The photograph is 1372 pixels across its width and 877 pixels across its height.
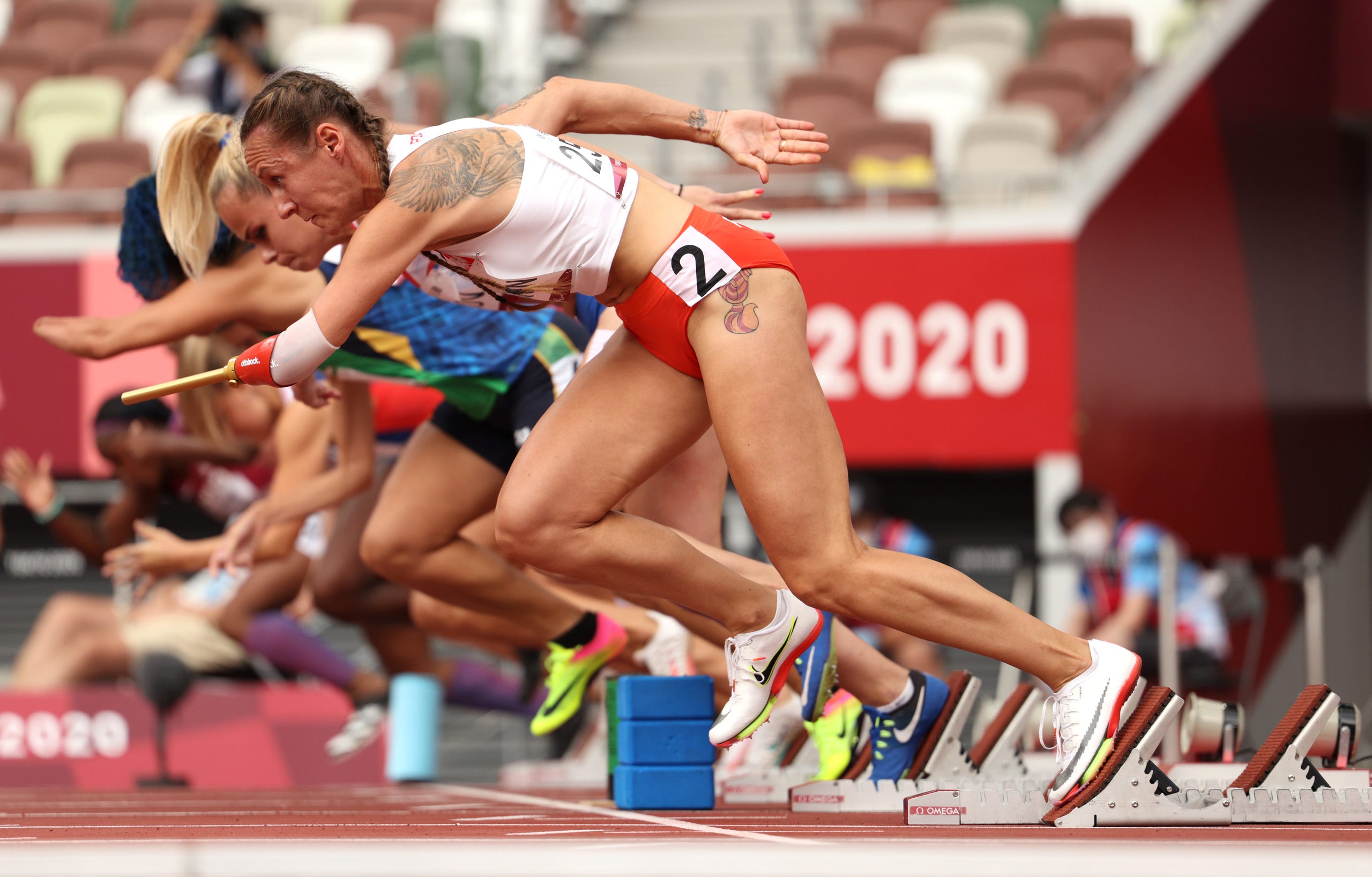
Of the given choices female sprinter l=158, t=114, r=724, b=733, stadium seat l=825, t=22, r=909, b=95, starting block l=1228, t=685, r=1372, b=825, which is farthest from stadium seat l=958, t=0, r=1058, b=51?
starting block l=1228, t=685, r=1372, b=825

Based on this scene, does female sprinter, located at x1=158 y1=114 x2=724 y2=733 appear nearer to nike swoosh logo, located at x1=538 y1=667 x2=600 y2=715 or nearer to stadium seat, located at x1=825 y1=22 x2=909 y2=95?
nike swoosh logo, located at x1=538 y1=667 x2=600 y2=715

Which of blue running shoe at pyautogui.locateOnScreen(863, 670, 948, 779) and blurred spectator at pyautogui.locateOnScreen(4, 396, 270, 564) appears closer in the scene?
blue running shoe at pyautogui.locateOnScreen(863, 670, 948, 779)

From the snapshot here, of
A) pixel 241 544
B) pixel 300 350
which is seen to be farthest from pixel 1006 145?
pixel 300 350

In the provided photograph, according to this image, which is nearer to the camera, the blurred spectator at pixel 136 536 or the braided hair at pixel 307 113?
the braided hair at pixel 307 113

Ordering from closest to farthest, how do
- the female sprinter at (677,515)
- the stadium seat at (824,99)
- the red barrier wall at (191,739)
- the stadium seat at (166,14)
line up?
the female sprinter at (677,515) → the red barrier wall at (191,739) → the stadium seat at (824,99) → the stadium seat at (166,14)

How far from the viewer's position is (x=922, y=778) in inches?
168

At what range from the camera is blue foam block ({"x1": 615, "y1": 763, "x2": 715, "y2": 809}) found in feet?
14.2

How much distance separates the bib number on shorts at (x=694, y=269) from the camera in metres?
3.50

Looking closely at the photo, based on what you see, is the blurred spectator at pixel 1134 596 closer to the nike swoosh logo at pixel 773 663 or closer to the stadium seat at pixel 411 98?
the stadium seat at pixel 411 98

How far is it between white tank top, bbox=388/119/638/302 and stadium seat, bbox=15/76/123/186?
9598 millimetres

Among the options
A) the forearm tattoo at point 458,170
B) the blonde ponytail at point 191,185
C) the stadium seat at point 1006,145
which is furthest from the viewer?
the stadium seat at point 1006,145

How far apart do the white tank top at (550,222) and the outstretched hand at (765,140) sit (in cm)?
37

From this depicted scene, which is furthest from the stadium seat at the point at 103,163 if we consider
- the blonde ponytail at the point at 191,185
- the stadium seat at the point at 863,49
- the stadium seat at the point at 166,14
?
the blonde ponytail at the point at 191,185

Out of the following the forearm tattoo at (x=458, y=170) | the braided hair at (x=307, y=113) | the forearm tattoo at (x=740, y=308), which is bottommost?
the forearm tattoo at (x=740, y=308)
